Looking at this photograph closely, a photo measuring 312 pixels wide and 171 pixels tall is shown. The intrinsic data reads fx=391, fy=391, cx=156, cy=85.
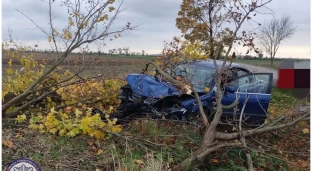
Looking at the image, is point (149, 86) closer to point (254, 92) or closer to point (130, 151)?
point (254, 92)

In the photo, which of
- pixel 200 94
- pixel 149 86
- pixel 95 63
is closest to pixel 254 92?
pixel 200 94

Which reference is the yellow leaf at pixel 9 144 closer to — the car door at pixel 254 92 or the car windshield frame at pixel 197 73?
the car windshield frame at pixel 197 73

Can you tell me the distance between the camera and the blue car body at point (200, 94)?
19.9 ft

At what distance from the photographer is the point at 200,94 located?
20.6 ft

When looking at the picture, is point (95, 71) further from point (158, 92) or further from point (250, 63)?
point (250, 63)

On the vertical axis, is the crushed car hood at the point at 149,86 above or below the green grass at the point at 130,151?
above

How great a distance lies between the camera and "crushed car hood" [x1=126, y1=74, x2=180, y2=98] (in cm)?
623

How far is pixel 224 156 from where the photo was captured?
16.8 feet

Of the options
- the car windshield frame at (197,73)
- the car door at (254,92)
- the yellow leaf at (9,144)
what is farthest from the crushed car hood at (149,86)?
the yellow leaf at (9,144)

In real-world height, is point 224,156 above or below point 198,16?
below

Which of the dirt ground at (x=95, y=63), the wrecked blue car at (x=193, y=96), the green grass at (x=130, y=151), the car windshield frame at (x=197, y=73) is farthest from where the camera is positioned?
the car windshield frame at (x=197, y=73)

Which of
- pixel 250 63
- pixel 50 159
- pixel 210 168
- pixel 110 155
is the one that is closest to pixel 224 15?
pixel 250 63

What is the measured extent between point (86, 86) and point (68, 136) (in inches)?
68.4

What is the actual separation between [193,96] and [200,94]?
0.28 m
